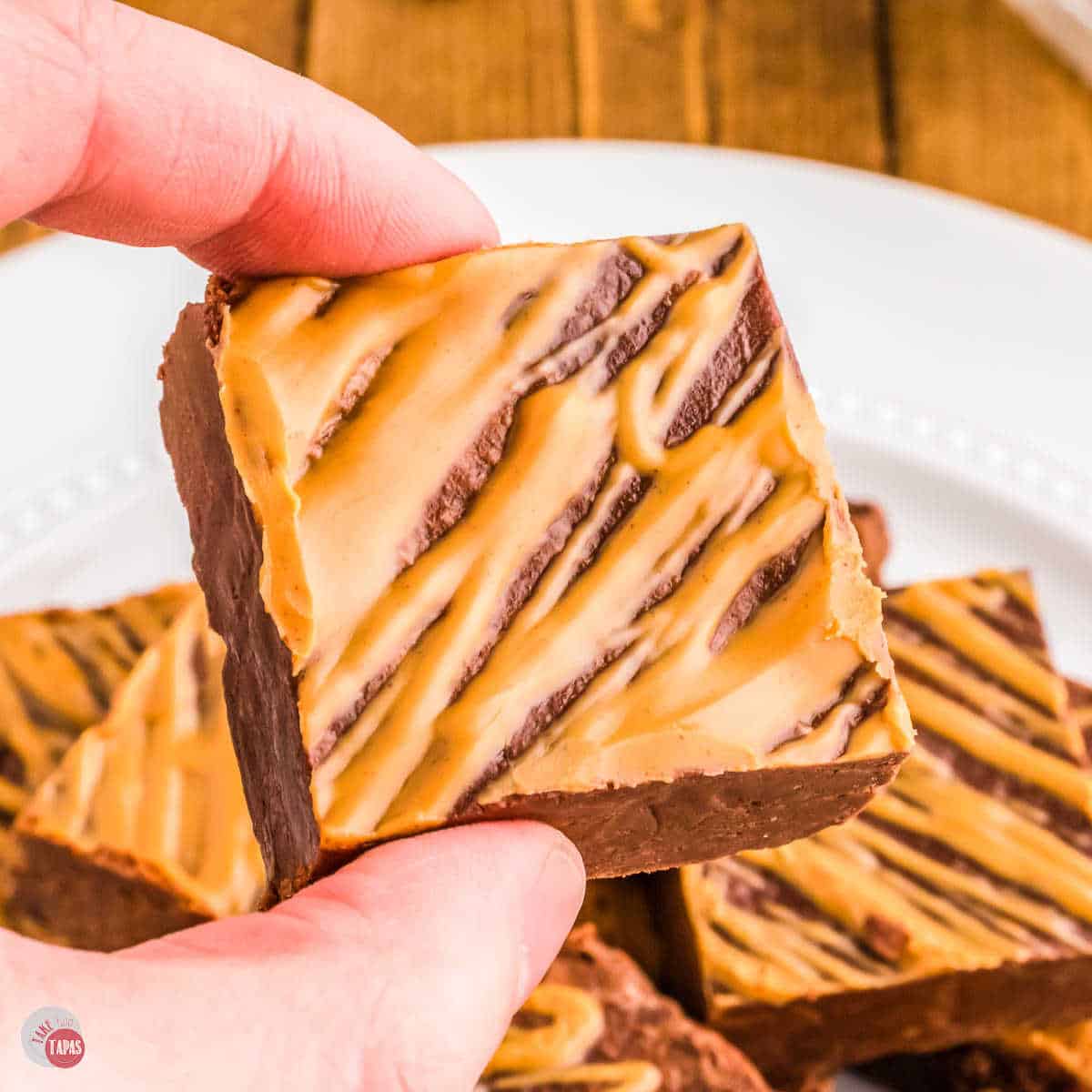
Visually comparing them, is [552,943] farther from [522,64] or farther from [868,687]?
[522,64]

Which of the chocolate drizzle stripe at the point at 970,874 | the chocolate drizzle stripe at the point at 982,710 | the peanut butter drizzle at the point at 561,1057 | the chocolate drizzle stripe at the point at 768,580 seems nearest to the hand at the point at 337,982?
the chocolate drizzle stripe at the point at 768,580

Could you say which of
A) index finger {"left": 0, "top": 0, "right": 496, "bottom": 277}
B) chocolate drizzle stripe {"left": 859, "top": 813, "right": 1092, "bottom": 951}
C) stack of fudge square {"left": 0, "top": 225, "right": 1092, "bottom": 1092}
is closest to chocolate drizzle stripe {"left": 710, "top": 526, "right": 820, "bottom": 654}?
stack of fudge square {"left": 0, "top": 225, "right": 1092, "bottom": 1092}

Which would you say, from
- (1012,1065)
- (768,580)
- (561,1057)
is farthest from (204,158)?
(1012,1065)

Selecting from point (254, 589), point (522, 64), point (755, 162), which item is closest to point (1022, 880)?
point (254, 589)

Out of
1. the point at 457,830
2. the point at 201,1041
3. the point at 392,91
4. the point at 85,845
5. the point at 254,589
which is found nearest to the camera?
the point at 201,1041

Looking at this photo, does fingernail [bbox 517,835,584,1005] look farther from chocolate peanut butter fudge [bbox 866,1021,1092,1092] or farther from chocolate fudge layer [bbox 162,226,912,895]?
chocolate peanut butter fudge [bbox 866,1021,1092,1092]

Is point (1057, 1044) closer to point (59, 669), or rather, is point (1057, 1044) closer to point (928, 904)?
point (928, 904)

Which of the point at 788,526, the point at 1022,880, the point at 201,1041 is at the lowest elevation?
the point at 1022,880
